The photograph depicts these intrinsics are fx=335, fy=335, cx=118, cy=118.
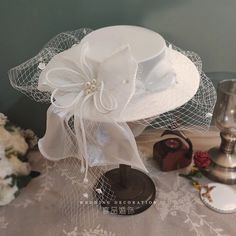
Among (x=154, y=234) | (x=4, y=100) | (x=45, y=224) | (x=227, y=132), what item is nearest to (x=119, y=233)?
(x=154, y=234)

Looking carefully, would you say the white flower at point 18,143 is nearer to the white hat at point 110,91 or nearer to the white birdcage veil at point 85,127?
the white birdcage veil at point 85,127

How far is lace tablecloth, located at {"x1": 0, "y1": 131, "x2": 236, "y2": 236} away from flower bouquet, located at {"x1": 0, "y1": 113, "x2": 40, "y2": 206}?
0.03 metres

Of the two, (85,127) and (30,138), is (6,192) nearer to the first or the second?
(30,138)

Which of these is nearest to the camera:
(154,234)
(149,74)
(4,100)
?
(149,74)

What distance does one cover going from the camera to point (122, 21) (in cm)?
93

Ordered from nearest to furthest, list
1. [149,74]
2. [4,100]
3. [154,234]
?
[149,74] < [154,234] < [4,100]

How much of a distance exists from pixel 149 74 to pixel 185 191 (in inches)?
17.0

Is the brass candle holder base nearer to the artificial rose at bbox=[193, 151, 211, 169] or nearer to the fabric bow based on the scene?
the artificial rose at bbox=[193, 151, 211, 169]

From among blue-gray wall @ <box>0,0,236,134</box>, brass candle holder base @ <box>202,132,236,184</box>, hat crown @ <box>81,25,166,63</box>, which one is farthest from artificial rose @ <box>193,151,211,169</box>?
hat crown @ <box>81,25,166,63</box>

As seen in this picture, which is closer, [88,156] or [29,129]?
[88,156]

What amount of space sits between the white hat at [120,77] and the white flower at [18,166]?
0.34 meters

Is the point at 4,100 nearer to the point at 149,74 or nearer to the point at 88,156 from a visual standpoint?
the point at 88,156

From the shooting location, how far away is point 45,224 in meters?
0.87

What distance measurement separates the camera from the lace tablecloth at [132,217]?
849 mm
